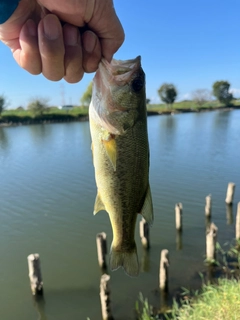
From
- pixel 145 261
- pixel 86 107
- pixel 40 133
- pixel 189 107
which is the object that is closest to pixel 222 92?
pixel 189 107

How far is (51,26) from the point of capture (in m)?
1.57

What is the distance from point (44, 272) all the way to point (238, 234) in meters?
6.38

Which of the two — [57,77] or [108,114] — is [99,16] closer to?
[57,77]

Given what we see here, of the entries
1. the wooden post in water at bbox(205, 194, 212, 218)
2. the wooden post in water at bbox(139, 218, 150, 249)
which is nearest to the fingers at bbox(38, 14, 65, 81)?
the wooden post in water at bbox(139, 218, 150, 249)

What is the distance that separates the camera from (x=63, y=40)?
65.7 inches

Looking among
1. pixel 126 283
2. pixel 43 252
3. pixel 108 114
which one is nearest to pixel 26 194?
pixel 43 252

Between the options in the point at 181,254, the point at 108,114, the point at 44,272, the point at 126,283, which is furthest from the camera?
the point at 181,254

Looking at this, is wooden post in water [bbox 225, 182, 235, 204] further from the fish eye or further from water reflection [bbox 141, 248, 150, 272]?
the fish eye

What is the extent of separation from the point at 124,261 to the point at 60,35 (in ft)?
5.51

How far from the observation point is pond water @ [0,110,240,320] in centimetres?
810

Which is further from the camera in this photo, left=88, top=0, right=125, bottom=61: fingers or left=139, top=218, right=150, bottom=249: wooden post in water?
left=139, top=218, right=150, bottom=249: wooden post in water

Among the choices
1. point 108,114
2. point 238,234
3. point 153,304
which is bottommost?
point 153,304

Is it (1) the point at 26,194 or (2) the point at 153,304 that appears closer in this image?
(2) the point at 153,304

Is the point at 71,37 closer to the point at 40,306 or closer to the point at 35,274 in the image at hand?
the point at 35,274
